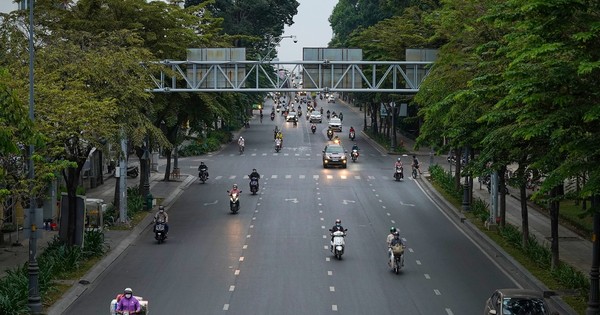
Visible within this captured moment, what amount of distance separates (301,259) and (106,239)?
885 cm

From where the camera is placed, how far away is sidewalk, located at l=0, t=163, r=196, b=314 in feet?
99.7

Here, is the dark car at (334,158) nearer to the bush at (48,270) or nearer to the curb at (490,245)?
the curb at (490,245)

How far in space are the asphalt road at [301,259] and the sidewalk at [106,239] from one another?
37 centimetres

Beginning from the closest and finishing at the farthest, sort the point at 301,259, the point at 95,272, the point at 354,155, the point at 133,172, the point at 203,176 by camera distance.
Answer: the point at 95,272 → the point at 301,259 → the point at 203,176 → the point at 133,172 → the point at 354,155

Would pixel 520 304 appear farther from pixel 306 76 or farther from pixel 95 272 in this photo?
pixel 306 76

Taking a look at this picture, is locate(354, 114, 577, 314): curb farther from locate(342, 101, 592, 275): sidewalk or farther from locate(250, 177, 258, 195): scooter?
locate(250, 177, 258, 195): scooter

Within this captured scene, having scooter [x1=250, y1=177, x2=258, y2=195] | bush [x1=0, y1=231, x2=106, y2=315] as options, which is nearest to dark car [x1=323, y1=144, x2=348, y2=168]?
scooter [x1=250, y1=177, x2=258, y2=195]

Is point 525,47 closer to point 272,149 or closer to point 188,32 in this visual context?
point 188,32

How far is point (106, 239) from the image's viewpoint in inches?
1587

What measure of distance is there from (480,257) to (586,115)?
15.7 m

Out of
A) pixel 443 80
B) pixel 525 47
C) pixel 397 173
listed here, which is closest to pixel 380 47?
pixel 397 173

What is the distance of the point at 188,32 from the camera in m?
54.4

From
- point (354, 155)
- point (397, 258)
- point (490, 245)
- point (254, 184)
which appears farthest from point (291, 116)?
point (397, 258)

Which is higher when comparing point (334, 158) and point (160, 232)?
point (334, 158)
